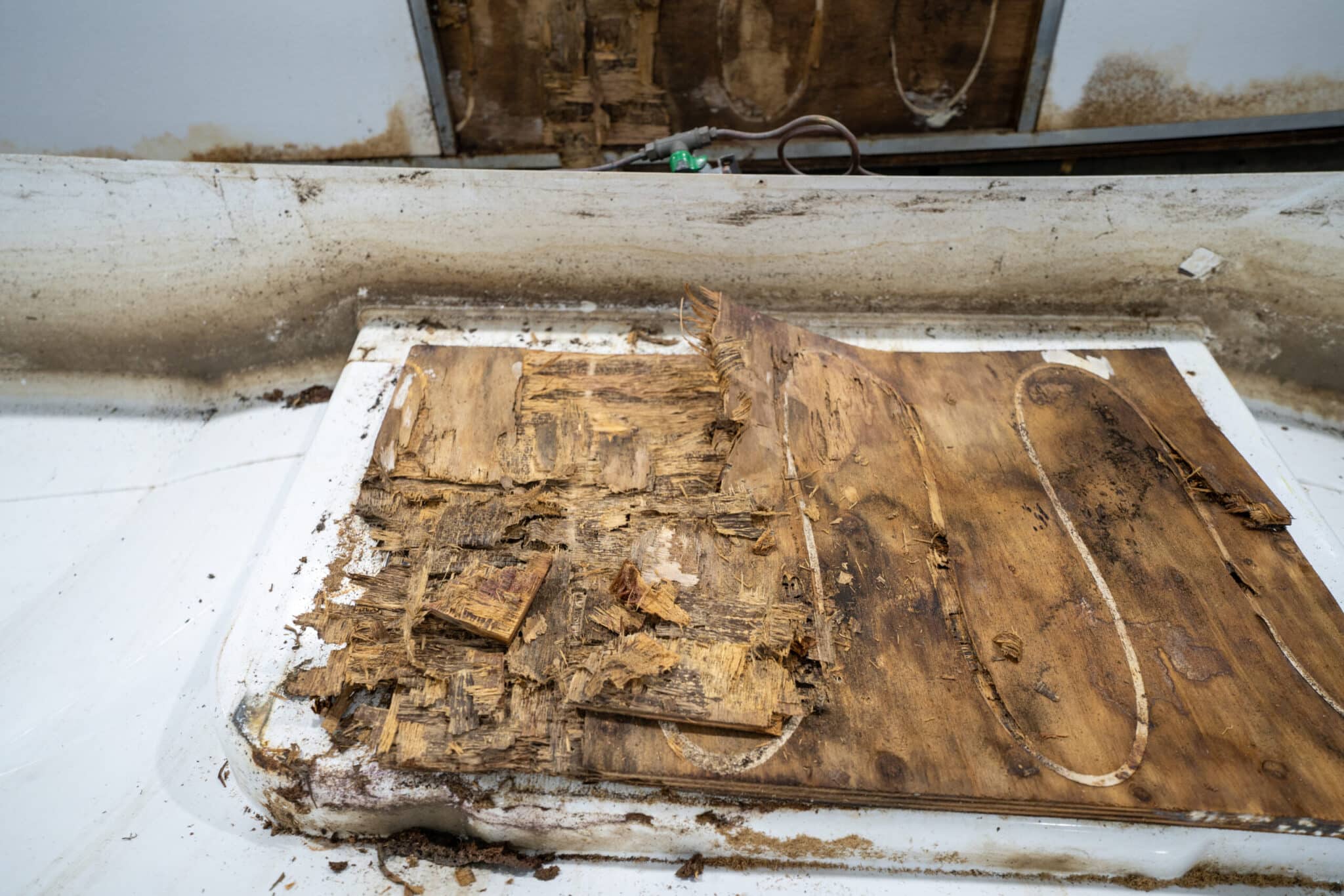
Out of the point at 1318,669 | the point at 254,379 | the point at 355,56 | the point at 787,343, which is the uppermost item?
the point at 355,56

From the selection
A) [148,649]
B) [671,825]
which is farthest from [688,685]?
[148,649]

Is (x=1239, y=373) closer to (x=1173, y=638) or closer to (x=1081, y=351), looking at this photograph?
(x=1081, y=351)

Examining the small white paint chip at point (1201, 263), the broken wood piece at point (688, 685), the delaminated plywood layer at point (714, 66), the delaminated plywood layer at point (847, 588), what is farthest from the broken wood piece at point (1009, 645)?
the delaminated plywood layer at point (714, 66)

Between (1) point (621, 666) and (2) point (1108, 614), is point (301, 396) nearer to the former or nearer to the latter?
(1) point (621, 666)

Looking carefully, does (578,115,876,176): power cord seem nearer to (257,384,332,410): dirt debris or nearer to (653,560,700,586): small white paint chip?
(257,384,332,410): dirt debris

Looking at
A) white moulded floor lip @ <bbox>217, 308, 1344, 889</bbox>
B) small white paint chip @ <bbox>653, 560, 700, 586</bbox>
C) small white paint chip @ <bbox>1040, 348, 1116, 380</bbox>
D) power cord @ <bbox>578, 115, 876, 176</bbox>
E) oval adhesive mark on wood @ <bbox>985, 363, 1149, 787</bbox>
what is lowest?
white moulded floor lip @ <bbox>217, 308, 1344, 889</bbox>

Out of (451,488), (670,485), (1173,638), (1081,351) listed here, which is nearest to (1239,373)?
(1081,351)

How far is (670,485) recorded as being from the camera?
156 centimetres

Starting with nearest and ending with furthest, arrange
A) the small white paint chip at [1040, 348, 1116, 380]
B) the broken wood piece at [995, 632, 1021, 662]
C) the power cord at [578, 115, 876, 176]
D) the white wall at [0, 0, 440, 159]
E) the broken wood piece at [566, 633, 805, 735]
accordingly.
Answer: the broken wood piece at [566, 633, 805, 735] < the broken wood piece at [995, 632, 1021, 662] < the small white paint chip at [1040, 348, 1116, 380] < the power cord at [578, 115, 876, 176] < the white wall at [0, 0, 440, 159]

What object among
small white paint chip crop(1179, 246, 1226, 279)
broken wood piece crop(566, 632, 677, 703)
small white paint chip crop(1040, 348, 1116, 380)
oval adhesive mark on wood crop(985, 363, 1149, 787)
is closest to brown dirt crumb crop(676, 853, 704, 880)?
broken wood piece crop(566, 632, 677, 703)

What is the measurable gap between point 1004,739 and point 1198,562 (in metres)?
0.58

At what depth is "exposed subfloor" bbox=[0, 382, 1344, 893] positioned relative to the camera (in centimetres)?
124

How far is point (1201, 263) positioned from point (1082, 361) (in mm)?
447

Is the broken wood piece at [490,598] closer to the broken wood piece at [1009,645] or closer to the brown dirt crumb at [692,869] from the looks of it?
the brown dirt crumb at [692,869]
